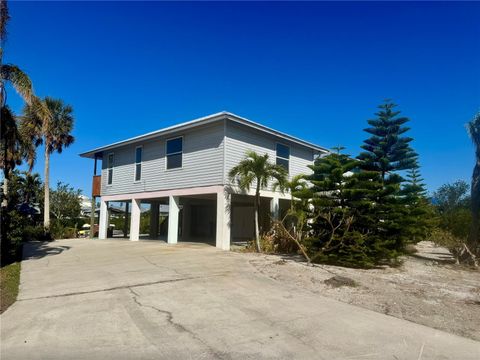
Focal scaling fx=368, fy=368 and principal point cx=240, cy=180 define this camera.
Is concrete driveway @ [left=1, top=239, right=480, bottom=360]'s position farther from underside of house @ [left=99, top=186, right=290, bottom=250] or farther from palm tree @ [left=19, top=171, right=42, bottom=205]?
palm tree @ [left=19, top=171, right=42, bottom=205]

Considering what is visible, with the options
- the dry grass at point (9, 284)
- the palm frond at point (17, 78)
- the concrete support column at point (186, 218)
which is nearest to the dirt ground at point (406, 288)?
the dry grass at point (9, 284)

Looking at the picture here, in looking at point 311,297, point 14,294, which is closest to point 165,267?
point 14,294

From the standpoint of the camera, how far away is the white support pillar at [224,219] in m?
15.0

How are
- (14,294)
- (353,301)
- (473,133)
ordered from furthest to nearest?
(473,133) → (14,294) → (353,301)

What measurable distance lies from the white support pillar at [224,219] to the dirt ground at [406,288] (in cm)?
274

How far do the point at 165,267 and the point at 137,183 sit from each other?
10369 mm

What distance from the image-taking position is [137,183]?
779 inches

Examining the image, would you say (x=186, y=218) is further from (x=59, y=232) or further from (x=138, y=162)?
(x=59, y=232)

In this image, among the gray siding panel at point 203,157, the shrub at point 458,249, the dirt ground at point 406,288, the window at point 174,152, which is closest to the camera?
the dirt ground at point 406,288

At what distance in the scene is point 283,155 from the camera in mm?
18469

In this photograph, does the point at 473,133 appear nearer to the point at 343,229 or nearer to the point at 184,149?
the point at 343,229

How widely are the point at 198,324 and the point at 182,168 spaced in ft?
39.7

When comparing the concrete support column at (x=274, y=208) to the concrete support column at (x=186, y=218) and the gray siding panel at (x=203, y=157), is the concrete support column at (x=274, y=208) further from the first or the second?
the concrete support column at (x=186, y=218)

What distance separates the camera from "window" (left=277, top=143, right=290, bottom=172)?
1819cm
